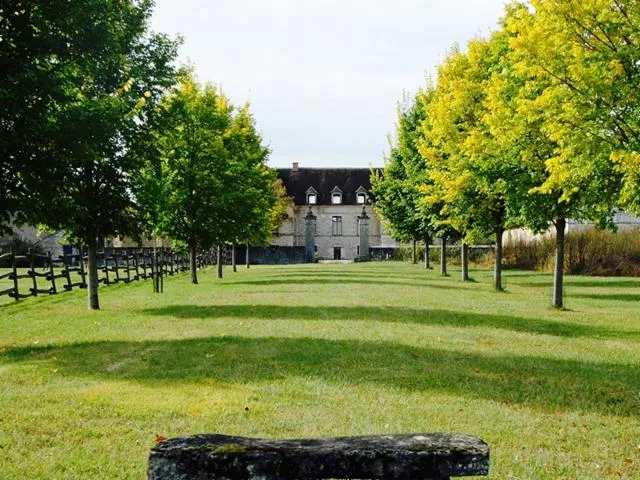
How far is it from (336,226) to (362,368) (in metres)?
79.0

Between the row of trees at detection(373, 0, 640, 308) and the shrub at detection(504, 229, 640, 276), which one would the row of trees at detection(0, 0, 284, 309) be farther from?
the shrub at detection(504, 229, 640, 276)

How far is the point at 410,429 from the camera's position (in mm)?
6781

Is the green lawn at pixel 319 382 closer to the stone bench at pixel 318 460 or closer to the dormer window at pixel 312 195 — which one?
the stone bench at pixel 318 460

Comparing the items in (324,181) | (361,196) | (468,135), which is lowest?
(468,135)

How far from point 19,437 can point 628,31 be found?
13376 mm

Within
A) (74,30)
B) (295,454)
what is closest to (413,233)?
(74,30)

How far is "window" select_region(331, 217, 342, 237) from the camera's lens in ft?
291

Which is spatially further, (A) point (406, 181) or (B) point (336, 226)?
(B) point (336, 226)

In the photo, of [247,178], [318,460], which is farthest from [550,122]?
[247,178]

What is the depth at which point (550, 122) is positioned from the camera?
15008 mm

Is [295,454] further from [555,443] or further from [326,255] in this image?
[326,255]

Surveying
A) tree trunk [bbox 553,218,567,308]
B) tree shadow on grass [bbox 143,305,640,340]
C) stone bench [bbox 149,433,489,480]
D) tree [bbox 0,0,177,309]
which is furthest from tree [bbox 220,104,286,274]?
stone bench [bbox 149,433,489,480]

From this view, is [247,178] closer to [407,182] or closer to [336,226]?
[407,182]

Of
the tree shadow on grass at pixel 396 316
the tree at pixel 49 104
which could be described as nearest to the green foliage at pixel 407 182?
the tree shadow on grass at pixel 396 316
